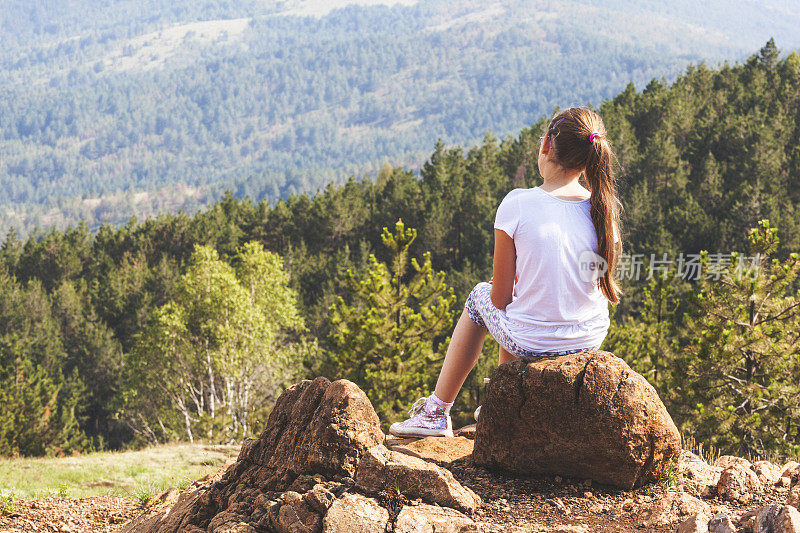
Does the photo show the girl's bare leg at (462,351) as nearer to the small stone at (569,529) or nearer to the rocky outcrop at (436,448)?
the rocky outcrop at (436,448)

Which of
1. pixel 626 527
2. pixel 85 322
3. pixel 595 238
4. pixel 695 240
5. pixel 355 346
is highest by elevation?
pixel 595 238

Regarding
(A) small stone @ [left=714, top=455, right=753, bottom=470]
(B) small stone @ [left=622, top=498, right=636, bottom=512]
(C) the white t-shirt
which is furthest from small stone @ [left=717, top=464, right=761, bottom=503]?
(C) the white t-shirt

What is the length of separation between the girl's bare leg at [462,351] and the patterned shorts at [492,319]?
6 centimetres

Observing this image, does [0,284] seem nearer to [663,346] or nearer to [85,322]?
[85,322]

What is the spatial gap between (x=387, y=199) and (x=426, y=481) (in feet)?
163

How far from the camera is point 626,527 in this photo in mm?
3930

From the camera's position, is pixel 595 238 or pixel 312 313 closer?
pixel 595 238

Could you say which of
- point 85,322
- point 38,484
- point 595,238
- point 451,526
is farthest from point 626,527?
point 85,322

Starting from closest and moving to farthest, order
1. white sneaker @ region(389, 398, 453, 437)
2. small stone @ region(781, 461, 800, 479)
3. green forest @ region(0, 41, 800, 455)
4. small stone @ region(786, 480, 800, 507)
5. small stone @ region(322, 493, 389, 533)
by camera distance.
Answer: small stone @ region(322, 493, 389, 533)
small stone @ region(786, 480, 800, 507)
small stone @ region(781, 461, 800, 479)
white sneaker @ region(389, 398, 453, 437)
green forest @ region(0, 41, 800, 455)

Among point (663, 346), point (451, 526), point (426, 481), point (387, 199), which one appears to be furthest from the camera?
point (387, 199)

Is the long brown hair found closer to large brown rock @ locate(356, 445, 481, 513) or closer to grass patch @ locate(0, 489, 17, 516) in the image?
large brown rock @ locate(356, 445, 481, 513)

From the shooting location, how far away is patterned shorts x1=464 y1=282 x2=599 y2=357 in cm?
462

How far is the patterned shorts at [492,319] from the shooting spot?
462 centimetres

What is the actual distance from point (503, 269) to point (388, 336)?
13120 millimetres
